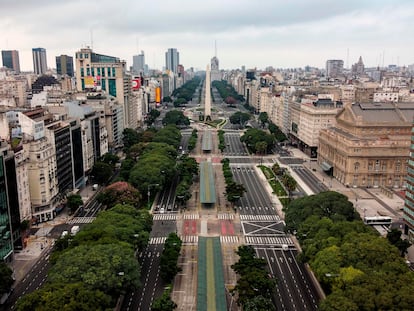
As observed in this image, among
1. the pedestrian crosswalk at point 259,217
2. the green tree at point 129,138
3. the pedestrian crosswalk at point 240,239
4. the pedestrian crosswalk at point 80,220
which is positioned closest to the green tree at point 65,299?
the pedestrian crosswalk at point 240,239

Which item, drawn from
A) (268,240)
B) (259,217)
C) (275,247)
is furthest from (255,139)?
(275,247)

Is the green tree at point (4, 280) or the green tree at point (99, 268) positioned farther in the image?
the green tree at point (4, 280)

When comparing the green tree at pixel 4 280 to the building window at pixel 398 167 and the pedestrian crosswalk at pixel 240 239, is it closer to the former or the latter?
the pedestrian crosswalk at pixel 240 239

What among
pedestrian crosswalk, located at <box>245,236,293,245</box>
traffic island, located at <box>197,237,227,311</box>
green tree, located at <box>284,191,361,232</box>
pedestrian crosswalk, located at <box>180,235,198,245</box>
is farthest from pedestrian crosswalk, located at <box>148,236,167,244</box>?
green tree, located at <box>284,191,361,232</box>

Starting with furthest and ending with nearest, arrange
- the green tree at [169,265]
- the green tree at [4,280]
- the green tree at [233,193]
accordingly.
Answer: the green tree at [233,193], the green tree at [169,265], the green tree at [4,280]

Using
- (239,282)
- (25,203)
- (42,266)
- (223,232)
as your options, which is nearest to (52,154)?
(25,203)
